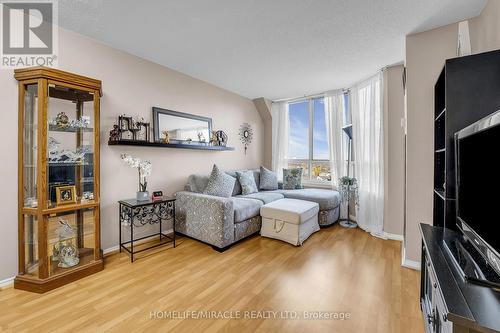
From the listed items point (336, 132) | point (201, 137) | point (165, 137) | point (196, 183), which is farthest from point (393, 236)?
point (165, 137)

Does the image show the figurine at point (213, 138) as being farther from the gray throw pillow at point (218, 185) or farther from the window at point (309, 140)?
the window at point (309, 140)

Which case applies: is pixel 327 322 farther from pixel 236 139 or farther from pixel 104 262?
pixel 236 139

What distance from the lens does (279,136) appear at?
16.2 feet

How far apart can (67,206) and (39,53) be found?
153cm

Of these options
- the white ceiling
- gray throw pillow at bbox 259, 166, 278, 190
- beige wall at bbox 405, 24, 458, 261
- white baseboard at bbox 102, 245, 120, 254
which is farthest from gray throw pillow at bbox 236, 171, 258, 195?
beige wall at bbox 405, 24, 458, 261

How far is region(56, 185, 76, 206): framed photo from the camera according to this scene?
2016mm

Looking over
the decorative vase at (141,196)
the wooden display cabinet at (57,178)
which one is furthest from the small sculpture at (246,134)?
the wooden display cabinet at (57,178)

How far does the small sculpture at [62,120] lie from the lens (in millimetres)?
2057

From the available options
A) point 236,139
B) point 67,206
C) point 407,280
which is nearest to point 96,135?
point 67,206

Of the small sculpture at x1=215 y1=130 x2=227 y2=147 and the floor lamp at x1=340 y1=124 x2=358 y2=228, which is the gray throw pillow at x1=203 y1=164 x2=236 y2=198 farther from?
the floor lamp at x1=340 y1=124 x2=358 y2=228

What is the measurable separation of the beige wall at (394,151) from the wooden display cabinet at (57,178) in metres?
3.65

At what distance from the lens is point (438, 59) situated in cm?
215

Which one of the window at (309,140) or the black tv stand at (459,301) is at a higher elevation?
the window at (309,140)

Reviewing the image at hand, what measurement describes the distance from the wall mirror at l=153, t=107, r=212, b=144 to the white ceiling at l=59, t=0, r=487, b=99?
0.70m
